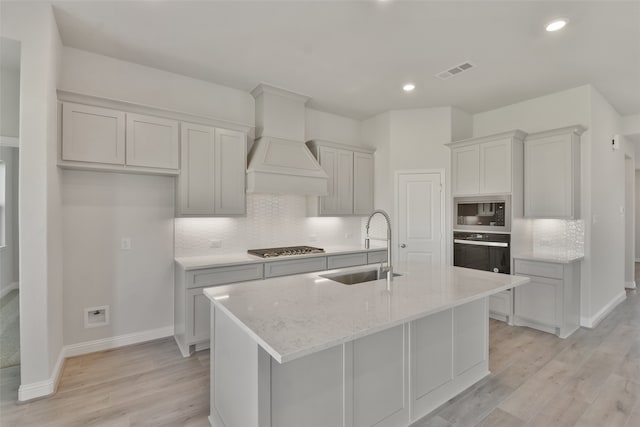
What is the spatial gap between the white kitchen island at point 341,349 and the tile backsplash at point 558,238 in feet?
7.47

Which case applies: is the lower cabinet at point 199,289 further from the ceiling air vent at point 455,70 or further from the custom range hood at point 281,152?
the ceiling air vent at point 455,70

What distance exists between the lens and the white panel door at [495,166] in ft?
13.0

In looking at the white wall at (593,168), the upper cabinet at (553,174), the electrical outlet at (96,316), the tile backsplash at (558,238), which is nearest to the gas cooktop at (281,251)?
the electrical outlet at (96,316)

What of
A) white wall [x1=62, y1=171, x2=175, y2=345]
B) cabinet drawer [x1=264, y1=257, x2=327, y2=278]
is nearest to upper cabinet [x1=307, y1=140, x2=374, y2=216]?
cabinet drawer [x1=264, y1=257, x2=327, y2=278]

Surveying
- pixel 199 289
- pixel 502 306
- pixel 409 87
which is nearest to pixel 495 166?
pixel 409 87

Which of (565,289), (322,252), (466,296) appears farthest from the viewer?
(322,252)

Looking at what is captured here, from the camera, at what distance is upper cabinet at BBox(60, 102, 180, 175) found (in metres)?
2.79

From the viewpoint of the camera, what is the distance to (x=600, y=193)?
4141 mm

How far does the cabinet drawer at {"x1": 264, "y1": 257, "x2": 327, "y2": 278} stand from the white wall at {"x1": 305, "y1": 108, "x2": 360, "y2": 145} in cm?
185

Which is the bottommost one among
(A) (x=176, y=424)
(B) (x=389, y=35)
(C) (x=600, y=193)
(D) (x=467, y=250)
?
(A) (x=176, y=424)

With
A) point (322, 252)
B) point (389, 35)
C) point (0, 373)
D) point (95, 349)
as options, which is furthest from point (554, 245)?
point (0, 373)

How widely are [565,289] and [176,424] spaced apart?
13.2ft

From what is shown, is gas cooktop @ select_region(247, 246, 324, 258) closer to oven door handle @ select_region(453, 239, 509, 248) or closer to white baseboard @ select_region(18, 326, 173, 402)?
white baseboard @ select_region(18, 326, 173, 402)

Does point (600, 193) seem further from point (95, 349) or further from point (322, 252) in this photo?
point (95, 349)
